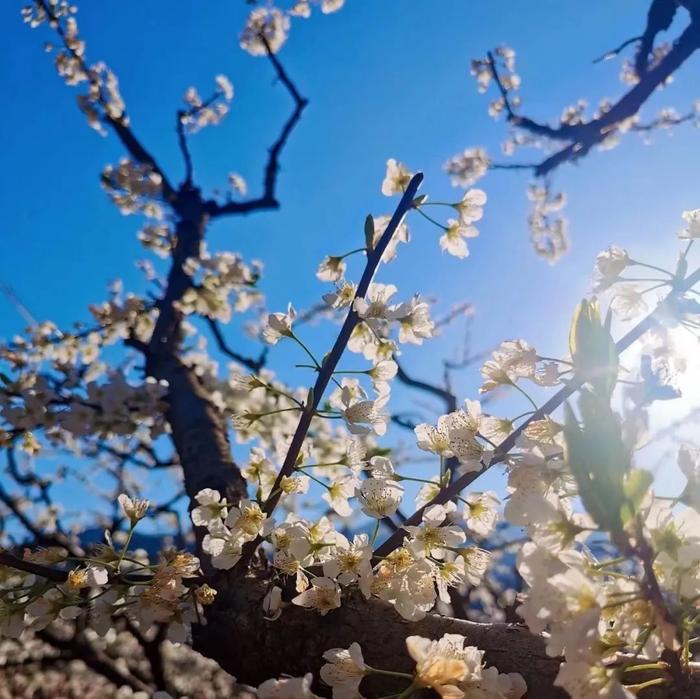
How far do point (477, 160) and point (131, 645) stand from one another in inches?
307

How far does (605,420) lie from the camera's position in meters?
0.46

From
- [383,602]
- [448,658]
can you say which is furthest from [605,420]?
[383,602]

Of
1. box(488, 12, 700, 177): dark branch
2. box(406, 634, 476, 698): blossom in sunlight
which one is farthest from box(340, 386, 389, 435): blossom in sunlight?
box(488, 12, 700, 177): dark branch

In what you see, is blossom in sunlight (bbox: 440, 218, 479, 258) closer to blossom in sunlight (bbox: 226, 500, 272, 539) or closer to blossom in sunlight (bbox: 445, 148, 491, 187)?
blossom in sunlight (bbox: 226, 500, 272, 539)

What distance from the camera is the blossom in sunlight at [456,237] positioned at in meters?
1.45

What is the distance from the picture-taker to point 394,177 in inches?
55.2

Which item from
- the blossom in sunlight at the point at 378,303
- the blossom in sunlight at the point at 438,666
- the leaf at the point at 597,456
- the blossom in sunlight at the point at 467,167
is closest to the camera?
the leaf at the point at 597,456

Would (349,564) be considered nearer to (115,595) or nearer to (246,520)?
(246,520)

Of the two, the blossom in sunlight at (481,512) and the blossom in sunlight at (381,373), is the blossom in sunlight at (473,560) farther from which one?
the blossom in sunlight at (381,373)

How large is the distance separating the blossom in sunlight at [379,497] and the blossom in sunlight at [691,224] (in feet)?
2.17

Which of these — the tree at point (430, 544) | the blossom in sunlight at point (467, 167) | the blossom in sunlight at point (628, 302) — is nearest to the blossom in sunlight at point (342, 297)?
the tree at point (430, 544)

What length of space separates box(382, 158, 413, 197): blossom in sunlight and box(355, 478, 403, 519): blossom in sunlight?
68cm

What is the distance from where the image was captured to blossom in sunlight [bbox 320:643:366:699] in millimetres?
786

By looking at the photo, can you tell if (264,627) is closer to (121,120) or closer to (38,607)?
(38,607)
